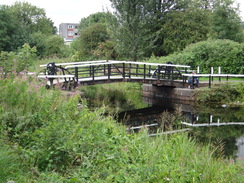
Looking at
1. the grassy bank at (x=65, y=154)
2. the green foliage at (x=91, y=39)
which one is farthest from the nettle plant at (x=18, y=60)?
the green foliage at (x=91, y=39)

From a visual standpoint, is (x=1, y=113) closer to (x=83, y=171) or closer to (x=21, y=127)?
(x=21, y=127)

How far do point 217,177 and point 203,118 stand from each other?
865 cm

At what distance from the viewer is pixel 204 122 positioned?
465 inches

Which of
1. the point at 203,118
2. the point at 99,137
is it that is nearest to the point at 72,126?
the point at 99,137

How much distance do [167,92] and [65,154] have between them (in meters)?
14.9

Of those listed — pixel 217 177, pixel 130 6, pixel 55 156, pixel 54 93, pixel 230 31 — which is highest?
pixel 130 6

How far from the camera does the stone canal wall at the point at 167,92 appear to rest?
16.9 m

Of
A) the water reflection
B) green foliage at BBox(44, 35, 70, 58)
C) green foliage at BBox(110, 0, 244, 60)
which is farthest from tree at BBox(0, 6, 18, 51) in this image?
the water reflection

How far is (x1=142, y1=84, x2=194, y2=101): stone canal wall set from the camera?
1688 cm

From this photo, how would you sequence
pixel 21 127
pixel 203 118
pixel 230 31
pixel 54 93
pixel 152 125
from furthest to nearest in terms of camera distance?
1. pixel 230 31
2. pixel 203 118
3. pixel 152 125
4. pixel 54 93
5. pixel 21 127

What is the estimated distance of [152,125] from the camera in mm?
11086

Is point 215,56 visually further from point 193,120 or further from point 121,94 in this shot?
point 193,120

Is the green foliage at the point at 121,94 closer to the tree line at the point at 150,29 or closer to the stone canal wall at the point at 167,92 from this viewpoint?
the stone canal wall at the point at 167,92

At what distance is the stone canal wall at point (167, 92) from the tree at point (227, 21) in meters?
9.18
